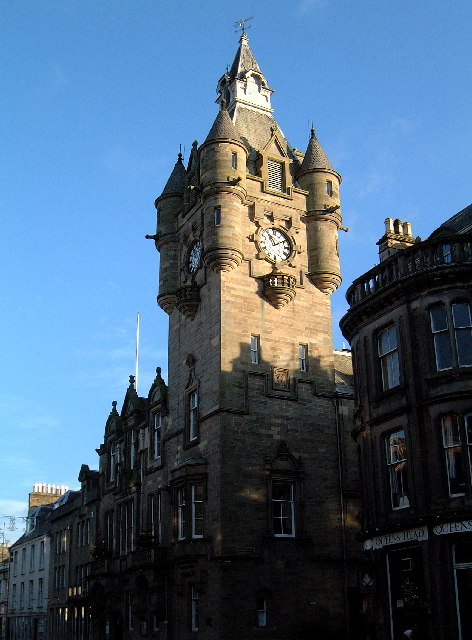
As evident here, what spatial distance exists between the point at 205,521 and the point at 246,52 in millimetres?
31109

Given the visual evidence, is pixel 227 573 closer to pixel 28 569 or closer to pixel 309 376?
pixel 309 376

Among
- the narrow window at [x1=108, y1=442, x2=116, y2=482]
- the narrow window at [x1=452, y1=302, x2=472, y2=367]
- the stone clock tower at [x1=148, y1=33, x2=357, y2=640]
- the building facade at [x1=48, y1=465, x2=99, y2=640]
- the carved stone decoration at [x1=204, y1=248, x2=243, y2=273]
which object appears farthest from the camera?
the building facade at [x1=48, y1=465, x2=99, y2=640]

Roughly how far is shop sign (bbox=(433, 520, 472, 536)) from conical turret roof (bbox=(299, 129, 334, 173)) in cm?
2608

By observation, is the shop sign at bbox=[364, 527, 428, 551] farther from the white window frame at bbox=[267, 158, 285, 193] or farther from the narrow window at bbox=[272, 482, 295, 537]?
the white window frame at bbox=[267, 158, 285, 193]

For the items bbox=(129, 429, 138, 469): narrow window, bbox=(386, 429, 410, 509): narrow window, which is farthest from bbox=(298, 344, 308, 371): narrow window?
bbox=(386, 429, 410, 509): narrow window

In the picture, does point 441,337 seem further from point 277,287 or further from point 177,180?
point 177,180

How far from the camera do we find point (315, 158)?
45219 mm

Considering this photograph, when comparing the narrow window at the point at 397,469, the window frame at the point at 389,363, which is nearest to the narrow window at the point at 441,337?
the window frame at the point at 389,363

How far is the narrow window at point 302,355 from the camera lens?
40719mm

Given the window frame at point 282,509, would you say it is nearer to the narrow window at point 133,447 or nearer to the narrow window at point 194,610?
the narrow window at point 194,610

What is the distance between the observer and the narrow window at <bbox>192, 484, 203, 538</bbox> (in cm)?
3716

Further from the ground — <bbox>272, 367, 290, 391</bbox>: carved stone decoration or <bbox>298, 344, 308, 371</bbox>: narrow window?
<bbox>298, 344, 308, 371</bbox>: narrow window

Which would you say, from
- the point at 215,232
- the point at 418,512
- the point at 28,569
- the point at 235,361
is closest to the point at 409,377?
the point at 418,512

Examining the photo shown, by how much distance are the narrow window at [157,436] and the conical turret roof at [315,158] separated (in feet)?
54.8
